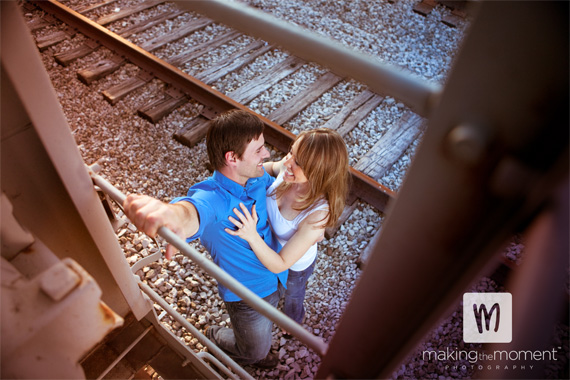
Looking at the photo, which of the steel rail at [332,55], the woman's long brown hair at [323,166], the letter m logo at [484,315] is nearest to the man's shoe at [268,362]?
the woman's long brown hair at [323,166]

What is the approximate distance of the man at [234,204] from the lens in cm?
221

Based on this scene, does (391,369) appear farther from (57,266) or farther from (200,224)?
(200,224)

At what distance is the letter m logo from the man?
193cm

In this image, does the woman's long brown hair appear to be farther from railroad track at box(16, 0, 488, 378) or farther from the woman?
railroad track at box(16, 0, 488, 378)

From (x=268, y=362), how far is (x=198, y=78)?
4.08 metres

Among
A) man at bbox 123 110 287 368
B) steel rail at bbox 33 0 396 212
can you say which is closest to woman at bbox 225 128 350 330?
man at bbox 123 110 287 368

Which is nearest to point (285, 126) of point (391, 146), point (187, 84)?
point (391, 146)

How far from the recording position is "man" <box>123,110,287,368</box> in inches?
87.0

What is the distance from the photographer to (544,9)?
50cm

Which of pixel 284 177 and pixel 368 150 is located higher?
pixel 284 177

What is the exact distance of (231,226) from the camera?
96.0 inches

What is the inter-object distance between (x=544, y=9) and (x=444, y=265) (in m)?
0.43

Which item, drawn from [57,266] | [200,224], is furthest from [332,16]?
[57,266]

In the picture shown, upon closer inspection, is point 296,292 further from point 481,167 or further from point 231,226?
point 481,167
